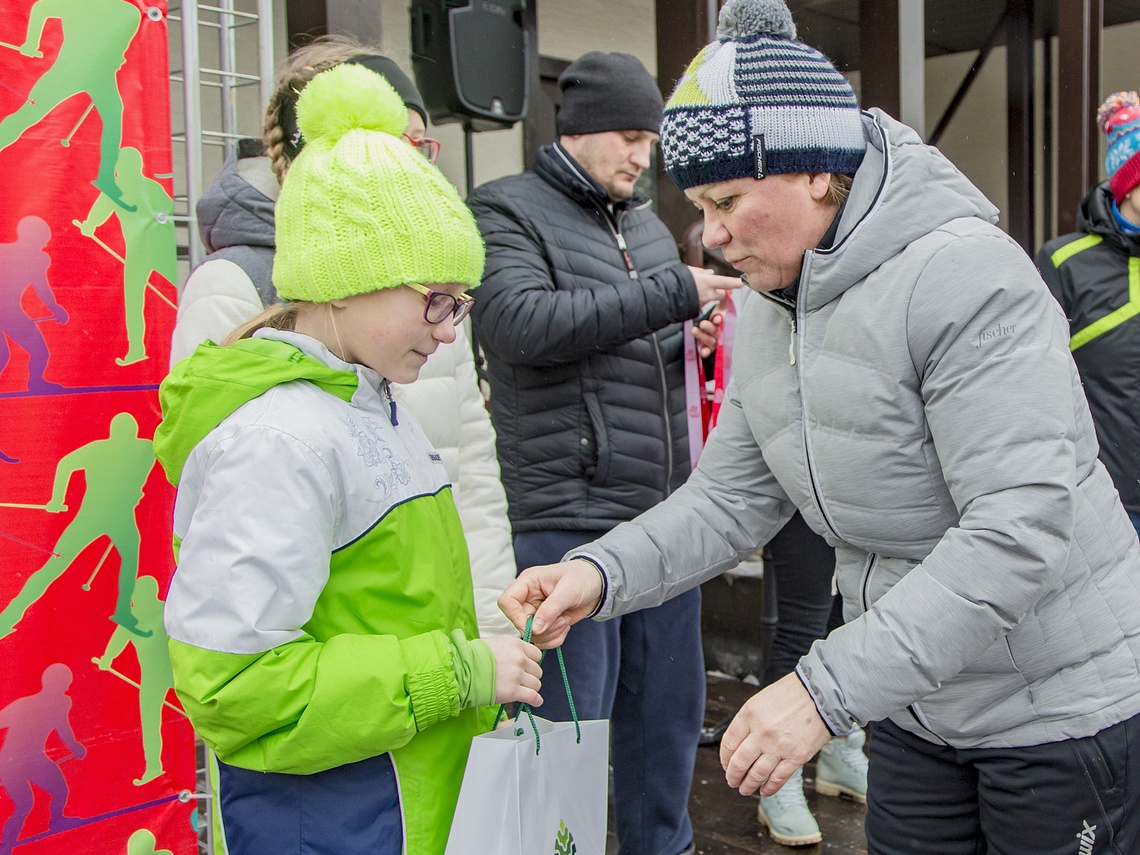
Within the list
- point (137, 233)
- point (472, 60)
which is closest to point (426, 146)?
point (137, 233)

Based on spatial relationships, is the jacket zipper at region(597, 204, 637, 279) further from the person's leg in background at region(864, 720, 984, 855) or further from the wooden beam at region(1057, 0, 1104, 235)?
the wooden beam at region(1057, 0, 1104, 235)

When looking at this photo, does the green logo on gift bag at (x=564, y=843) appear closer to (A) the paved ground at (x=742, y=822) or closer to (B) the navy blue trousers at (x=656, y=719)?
(B) the navy blue trousers at (x=656, y=719)

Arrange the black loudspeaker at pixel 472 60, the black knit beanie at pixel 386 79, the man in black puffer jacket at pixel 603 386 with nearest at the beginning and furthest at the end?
the black knit beanie at pixel 386 79 < the man in black puffer jacket at pixel 603 386 < the black loudspeaker at pixel 472 60

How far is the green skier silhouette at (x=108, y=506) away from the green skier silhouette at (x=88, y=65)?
46cm

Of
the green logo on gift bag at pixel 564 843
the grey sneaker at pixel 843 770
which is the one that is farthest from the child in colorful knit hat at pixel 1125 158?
the green logo on gift bag at pixel 564 843

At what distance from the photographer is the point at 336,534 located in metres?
1.48

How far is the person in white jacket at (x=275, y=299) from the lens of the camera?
6.50 ft

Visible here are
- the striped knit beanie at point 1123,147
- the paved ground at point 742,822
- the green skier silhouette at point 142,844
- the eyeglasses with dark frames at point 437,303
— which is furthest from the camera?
the striped knit beanie at point 1123,147

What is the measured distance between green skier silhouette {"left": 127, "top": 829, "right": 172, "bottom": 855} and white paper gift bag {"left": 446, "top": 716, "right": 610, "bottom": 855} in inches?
39.7

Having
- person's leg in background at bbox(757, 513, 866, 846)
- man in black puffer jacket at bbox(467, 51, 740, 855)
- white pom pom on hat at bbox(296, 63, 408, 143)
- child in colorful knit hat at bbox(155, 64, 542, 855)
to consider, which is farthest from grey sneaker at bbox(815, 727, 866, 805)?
white pom pom on hat at bbox(296, 63, 408, 143)

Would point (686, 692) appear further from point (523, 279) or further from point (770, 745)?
Answer: point (770, 745)

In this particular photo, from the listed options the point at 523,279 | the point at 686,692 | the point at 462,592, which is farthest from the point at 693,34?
the point at 462,592

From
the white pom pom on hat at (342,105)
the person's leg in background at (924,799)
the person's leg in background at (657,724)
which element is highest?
the white pom pom on hat at (342,105)

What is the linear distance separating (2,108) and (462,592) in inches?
45.1
